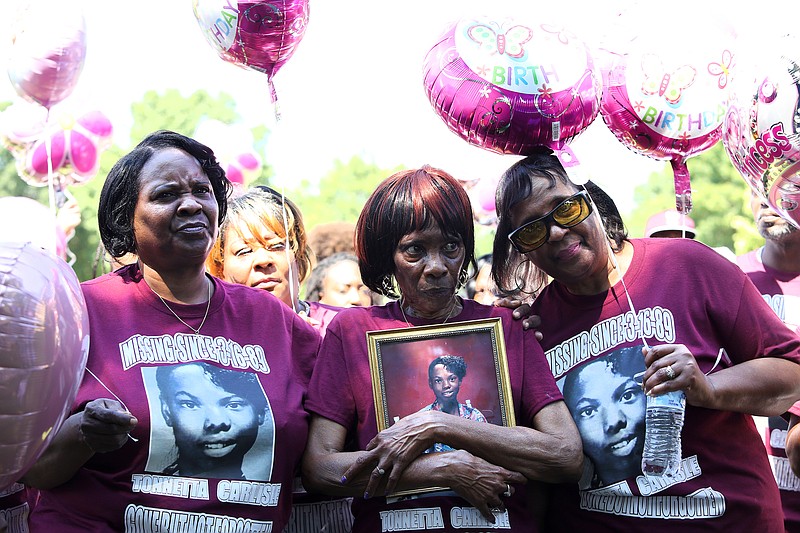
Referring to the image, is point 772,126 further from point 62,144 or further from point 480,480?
point 62,144

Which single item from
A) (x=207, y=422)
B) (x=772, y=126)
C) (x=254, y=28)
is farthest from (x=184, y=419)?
(x=772, y=126)

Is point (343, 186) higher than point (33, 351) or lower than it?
higher

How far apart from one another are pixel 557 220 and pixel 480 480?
0.98m

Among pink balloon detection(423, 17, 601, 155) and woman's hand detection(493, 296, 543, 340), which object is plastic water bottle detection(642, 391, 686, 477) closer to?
A: woman's hand detection(493, 296, 543, 340)

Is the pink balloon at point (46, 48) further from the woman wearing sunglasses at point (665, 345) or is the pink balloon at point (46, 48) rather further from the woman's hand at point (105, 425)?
the woman wearing sunglasses at point (665, 345)

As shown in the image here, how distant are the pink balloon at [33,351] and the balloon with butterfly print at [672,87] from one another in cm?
226

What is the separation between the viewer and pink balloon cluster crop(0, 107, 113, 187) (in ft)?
21.9

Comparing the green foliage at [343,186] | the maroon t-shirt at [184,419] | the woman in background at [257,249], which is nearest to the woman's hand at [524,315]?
the maroon t-shirt at [184,419]

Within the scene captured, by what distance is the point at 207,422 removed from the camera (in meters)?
3.05

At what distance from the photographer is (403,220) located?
3219mm

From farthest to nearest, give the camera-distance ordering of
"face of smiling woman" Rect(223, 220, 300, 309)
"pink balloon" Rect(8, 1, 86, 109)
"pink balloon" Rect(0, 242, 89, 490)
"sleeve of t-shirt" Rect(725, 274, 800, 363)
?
"pink balloon" Rect(8, 1, 86, 109)
"face of smiling woman" Rect(223, 220, 300, 309)
"sleeve of t-shirt" Rect(725, 274, 800, 363)
"pink balloon" Rect(0, 242, 89, 490)

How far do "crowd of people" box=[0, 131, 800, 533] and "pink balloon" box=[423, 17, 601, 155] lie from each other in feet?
0.51

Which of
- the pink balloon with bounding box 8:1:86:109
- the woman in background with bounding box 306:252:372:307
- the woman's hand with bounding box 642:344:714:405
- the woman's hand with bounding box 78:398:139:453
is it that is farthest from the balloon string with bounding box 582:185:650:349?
the pink balloon with bounding box 8:1:86:109

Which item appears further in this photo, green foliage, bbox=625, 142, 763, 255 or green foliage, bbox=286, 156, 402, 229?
green foliage, bbox=286, 156, 402, 229
